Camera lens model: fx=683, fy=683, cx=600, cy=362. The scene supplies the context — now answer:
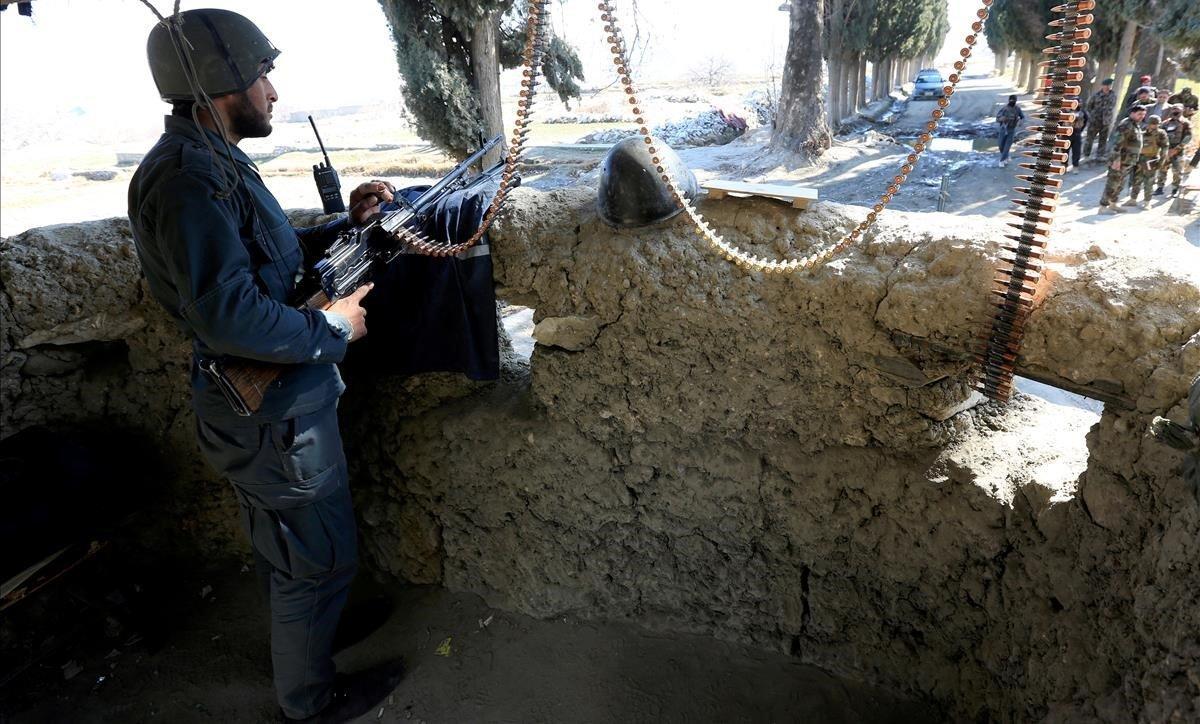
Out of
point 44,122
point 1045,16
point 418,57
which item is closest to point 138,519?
point 418,57

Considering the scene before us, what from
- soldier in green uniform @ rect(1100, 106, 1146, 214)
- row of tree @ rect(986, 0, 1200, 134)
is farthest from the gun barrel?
soldier in green uniform @ rect(1100, 106, 1146, 214)

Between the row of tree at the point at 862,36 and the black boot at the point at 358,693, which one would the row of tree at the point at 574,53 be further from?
the black boot at the point at 358,693

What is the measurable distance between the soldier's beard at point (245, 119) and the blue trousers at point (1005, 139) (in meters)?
12.1

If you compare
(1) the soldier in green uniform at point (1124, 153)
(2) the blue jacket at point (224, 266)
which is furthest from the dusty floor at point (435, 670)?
(1) the soldier in green uniform at point (1124, 153)

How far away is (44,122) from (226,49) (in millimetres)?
41997

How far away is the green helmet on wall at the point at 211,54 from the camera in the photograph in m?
2.10

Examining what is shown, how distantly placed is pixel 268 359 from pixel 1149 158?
977cm

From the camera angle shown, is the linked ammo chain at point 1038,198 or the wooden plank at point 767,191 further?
the wooden plank at point 767,191

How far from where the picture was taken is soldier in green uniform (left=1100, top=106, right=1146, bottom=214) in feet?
25.8

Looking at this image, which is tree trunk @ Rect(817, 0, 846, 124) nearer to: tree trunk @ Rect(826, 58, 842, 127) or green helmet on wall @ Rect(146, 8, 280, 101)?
tree trunk @ Rect(826, 58, 842, 127)

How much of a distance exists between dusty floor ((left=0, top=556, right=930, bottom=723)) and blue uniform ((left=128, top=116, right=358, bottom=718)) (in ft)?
1.55

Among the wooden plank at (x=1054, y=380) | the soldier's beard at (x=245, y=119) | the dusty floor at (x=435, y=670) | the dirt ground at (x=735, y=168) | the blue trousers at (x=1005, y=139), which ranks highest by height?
the soldier's beard at (x=245, y=119)

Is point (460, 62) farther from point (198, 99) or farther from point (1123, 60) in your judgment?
point (1123, 60)

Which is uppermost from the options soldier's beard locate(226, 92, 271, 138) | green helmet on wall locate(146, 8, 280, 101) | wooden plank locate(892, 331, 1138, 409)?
green helmet on wall locate(146, 8, 280, 101)
